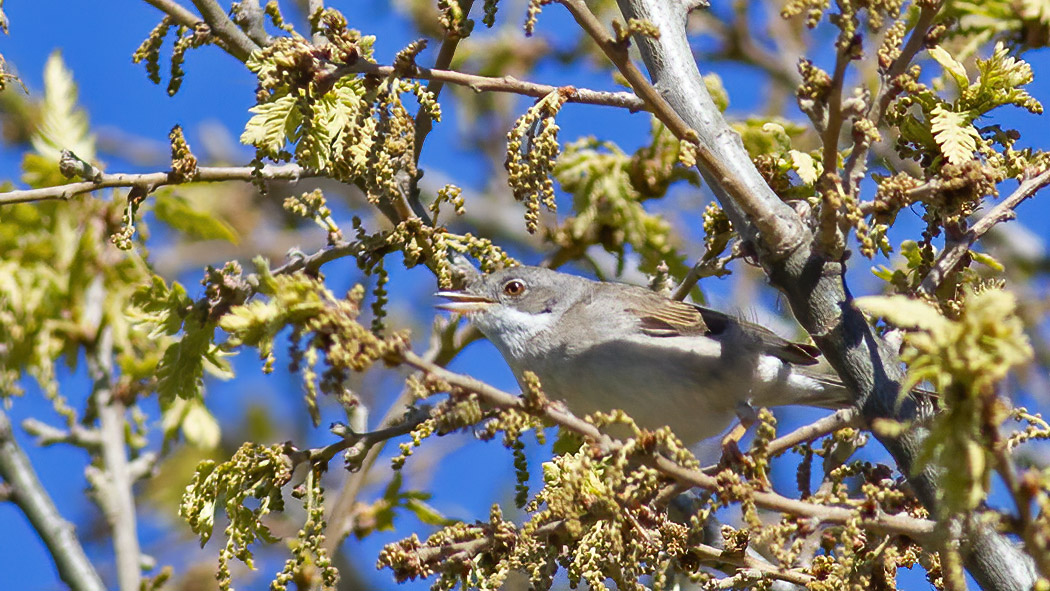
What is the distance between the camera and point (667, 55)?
266cm

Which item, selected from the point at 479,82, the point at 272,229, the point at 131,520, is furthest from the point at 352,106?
the point at 272,229

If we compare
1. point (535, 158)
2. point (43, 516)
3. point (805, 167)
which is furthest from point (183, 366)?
point (805, 167)

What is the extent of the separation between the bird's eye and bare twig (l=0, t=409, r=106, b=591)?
178 cm

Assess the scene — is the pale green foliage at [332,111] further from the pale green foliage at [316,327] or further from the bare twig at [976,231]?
the bare twig at [976,231]

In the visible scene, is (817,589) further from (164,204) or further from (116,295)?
(116,295)

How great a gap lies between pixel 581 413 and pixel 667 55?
153cm

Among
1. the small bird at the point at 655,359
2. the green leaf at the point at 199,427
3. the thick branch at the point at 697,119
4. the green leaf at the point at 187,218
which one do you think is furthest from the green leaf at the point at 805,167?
the green leaf at the point at 199,427

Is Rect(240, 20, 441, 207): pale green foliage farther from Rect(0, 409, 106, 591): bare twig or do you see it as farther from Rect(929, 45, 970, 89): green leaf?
Rect(0, 409, 106, 591): bare twig

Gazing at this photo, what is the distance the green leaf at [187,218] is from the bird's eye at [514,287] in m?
1.04

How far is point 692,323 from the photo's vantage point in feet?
13.0

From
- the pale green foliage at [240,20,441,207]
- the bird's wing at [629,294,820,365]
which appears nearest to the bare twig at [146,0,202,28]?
the pale green foliage at [240,20,441,207]

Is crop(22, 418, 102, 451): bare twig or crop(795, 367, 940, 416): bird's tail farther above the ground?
crop(22, 418, 102, 451): bare twig

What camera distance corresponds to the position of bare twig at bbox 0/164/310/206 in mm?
2607

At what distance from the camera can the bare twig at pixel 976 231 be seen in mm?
2439
